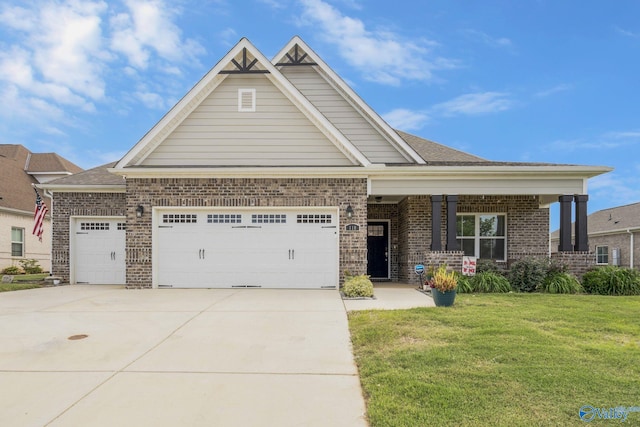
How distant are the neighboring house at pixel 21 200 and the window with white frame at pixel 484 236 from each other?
19.4 meters

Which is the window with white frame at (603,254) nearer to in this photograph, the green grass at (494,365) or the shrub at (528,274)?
the shrub at (528,274)

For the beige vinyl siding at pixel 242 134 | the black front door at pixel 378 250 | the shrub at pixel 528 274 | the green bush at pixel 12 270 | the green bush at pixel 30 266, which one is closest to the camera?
the shrub at pixel 528 274

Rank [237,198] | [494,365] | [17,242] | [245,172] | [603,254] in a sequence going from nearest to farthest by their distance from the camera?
[494,365]
[245,172]
[237,198]
[17,242]
[603,254]

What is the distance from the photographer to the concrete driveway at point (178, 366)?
3.55m

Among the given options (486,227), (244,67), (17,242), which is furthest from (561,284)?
(17,242)

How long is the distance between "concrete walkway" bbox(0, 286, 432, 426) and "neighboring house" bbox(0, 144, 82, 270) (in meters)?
12.0

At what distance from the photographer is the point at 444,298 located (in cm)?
790

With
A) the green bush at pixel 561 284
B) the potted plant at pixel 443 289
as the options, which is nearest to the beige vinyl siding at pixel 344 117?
the green bush at pixel 561 284

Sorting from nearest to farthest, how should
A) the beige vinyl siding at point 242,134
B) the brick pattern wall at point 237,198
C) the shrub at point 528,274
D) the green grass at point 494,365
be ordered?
the green grass at point 494,365 → the shrub at point 528,274 → the brick pattern wall at point 237,198 → the beige vinyl siding at point 242,134

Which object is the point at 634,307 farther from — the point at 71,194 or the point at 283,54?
the point at 71,194

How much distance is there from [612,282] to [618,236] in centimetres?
1466

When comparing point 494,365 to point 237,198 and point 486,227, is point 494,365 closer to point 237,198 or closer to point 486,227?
point 237,198

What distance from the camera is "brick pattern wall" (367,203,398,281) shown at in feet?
48.3

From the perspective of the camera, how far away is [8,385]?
4223mm
